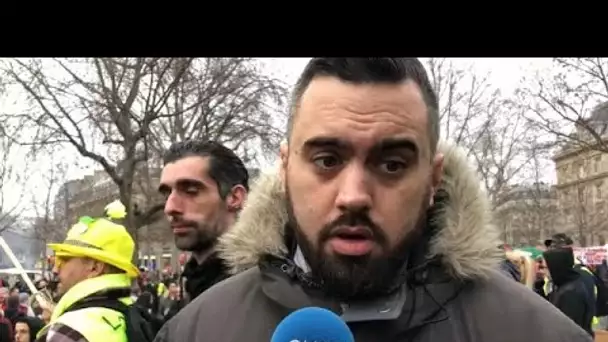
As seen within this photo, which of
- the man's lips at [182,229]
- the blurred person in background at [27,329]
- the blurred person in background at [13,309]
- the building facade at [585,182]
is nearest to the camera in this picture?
the man's lips at [182,229]

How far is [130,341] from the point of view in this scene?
325 cm

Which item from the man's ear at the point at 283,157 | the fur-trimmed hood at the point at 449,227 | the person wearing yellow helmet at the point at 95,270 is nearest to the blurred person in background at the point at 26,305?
the person wearing yellow helmet at the point at 95,270

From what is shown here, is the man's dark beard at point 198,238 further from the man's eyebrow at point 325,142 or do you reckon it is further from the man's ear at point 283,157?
the man's eyebrow at point 325,142

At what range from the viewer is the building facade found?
63.9 feet

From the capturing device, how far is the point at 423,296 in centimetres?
183

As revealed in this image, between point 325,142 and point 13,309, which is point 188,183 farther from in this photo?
point 13,309

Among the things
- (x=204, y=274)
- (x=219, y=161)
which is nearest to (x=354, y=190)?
(x=204, y=274)

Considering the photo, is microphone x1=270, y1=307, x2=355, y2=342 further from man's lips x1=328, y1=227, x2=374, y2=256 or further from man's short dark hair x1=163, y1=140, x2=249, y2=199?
man's short dark hair x1=163, y1=140, x2=249, y2=199

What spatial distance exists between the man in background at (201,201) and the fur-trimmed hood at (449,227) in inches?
57.4

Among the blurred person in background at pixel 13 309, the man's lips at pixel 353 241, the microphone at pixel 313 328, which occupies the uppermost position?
the man's lips at pixel 353 241

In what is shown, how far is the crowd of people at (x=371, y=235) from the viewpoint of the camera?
5.69 ft

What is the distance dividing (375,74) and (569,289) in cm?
651
